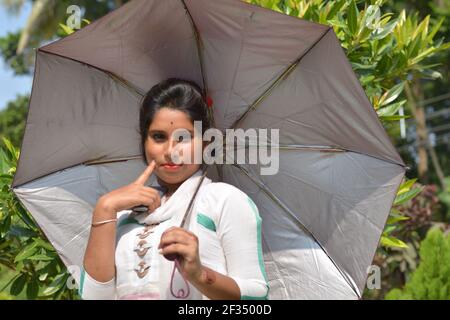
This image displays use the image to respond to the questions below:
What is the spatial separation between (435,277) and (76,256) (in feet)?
13.1

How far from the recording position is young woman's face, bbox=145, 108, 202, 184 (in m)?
2.95

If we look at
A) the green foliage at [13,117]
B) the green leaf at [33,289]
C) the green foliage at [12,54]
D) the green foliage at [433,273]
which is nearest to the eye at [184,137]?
the green leaf at [33,289]

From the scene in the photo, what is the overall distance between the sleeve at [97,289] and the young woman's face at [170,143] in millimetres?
466

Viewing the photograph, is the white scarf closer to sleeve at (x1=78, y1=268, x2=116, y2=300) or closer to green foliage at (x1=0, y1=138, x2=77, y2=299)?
sleeve at (x1=78, y1=268, x2=116, y2=300)

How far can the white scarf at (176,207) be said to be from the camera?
2865mm

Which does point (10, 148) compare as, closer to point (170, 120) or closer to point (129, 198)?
point (170, 120)

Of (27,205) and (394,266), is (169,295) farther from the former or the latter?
(394,266)

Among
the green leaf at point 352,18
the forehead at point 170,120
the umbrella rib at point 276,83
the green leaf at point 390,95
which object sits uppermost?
the green leaf at point 352,18

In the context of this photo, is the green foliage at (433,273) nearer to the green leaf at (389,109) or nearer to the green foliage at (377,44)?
the green foliage at (377,44)

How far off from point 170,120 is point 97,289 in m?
0.70

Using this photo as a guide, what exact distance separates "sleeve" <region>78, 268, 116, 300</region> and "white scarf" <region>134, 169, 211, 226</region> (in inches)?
10.4

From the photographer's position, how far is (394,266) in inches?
376

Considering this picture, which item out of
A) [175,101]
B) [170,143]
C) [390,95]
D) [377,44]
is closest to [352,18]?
[377,44]

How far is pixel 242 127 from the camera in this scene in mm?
3271
